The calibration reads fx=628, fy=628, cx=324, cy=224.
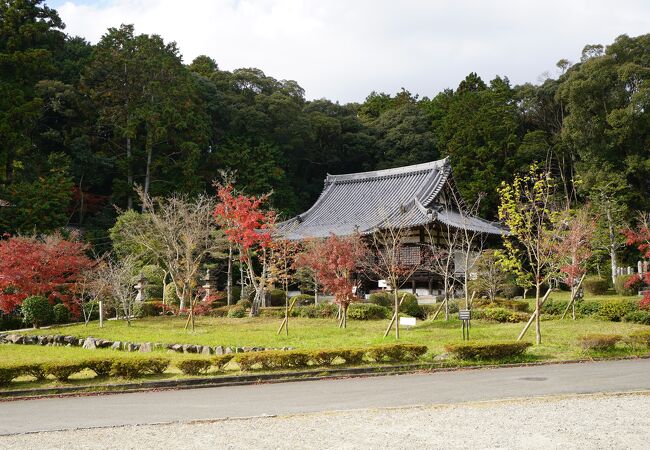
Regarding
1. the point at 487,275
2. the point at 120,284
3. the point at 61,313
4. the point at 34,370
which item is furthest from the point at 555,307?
the point at 61,313

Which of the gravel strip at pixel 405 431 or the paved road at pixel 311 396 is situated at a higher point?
the gravel strip at pixel 405 431

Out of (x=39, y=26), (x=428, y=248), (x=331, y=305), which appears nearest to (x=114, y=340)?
(x=331, y=305)

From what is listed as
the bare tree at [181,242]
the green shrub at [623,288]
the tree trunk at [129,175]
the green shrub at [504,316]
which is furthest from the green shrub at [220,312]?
the green shrub at [623,288]

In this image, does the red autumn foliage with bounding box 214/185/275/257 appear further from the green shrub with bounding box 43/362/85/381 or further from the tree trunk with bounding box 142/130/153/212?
the green shrub with bounding box 43/362/85/381

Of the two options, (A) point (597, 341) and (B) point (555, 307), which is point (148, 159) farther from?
(A) point (597, 341)

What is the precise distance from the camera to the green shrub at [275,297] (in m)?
26.6

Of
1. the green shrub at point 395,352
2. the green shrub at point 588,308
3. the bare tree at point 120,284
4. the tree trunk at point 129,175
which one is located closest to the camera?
the green shrub at point 395,352

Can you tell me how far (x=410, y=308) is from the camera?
21.8 meters

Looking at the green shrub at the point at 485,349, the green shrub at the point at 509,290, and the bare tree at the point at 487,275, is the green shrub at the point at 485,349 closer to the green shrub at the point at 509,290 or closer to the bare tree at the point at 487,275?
the bare tree at the point at 487,275

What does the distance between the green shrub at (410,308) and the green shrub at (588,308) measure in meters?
5.22

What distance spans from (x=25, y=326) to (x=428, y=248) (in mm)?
16776

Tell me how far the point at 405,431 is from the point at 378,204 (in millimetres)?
25649

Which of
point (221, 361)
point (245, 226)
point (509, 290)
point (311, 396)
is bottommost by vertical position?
point (311, 396)

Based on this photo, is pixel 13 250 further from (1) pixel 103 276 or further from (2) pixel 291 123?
(2) pixel 291 123
